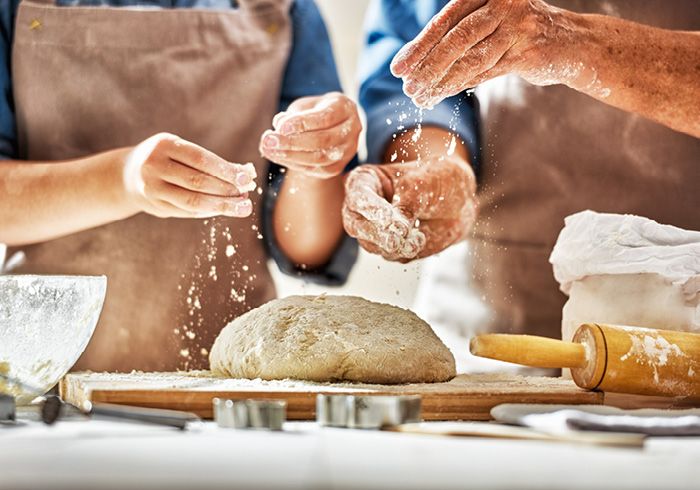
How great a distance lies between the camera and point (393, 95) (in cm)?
178

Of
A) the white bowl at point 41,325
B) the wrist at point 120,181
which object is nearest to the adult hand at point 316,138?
the wrist at point 120,181

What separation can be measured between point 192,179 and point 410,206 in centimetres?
37

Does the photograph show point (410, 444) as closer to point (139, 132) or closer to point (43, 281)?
point (43, 281)

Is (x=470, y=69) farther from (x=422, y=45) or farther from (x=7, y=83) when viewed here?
(x=7, y=83)

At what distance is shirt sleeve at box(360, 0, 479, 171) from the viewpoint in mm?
1728

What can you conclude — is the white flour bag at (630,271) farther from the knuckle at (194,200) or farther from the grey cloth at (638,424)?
the knuckle at (194,200)

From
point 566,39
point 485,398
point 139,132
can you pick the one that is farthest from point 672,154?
point 139,132

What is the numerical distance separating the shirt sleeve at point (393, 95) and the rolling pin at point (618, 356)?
2.24 feet

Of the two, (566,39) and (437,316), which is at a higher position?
(566,39)

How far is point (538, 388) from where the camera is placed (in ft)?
3.83

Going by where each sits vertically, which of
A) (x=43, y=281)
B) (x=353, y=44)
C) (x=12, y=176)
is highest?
(x=353, y=44)

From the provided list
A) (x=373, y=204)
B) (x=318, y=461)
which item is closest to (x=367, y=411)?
(x=318, y=461)

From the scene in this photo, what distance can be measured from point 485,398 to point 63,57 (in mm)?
1061

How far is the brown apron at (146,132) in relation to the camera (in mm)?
1702
